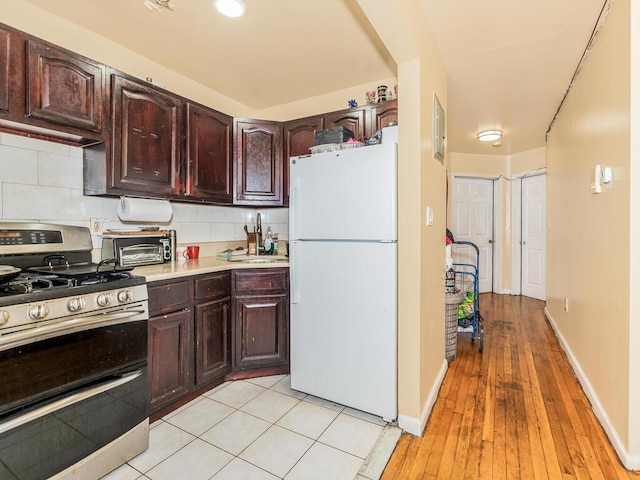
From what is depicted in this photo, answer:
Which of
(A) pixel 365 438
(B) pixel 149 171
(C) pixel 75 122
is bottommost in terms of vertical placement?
(A) pixel 365 438

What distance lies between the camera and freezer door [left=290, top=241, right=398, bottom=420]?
189 cm

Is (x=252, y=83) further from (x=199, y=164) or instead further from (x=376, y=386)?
(x=376, y=386)

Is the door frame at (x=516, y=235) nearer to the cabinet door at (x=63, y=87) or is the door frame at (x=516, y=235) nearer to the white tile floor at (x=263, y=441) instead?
the white tile floor at (x=263, y=441)

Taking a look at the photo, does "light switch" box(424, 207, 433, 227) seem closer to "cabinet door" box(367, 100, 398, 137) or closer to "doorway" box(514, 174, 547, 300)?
"cabinet door" box(367, 100, 398, 137)

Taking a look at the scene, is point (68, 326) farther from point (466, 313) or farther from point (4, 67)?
point (466, 313)

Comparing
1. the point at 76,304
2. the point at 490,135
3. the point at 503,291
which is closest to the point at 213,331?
the point at 76,304

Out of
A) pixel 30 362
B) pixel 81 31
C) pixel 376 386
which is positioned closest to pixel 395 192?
pixel 376 386

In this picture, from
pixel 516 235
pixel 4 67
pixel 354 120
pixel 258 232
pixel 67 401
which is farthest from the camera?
pixel 516 235

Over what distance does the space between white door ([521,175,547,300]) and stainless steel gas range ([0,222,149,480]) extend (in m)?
5.56

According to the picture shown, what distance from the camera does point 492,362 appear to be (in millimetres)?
2789

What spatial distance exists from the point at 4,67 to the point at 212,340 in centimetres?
187

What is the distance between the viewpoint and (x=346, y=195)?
1.99 m

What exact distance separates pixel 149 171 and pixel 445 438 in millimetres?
2467

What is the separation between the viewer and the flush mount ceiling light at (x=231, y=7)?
6.15 feet
